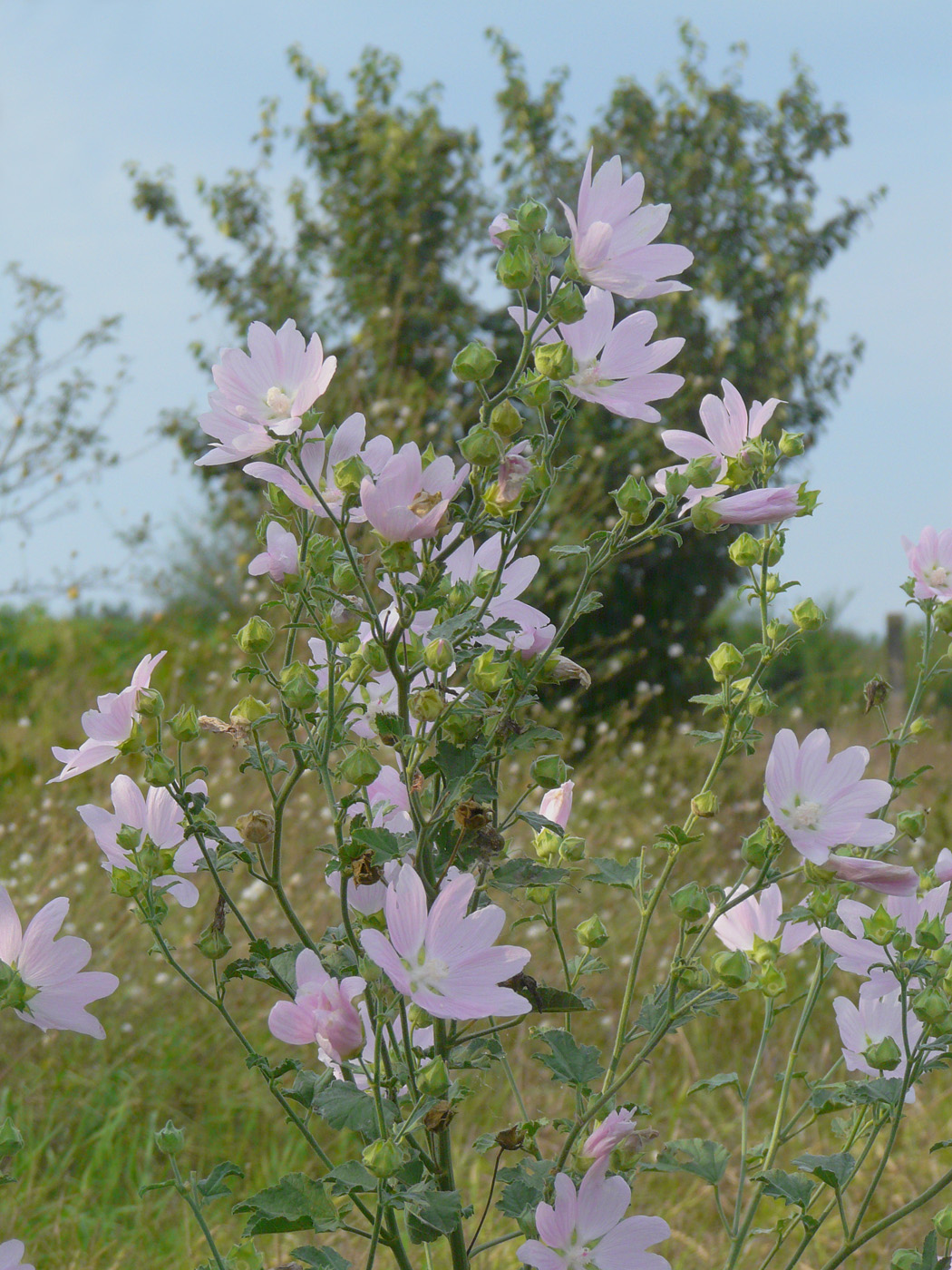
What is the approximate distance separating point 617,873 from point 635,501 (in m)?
0.33

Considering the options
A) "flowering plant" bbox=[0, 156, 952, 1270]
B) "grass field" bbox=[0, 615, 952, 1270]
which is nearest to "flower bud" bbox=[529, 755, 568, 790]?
"flowering plant" bbox=[0, 156, 952, 1270]

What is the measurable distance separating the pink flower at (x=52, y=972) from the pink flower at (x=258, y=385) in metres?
0.39

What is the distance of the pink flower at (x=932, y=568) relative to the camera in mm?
1271

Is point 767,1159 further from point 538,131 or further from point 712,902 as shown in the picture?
point 538,131

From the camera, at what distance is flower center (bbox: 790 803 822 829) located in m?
0.95

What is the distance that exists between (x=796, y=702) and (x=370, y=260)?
391cm

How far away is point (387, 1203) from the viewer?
84 centimetres

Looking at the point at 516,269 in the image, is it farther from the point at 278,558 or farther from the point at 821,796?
the point at 821,796

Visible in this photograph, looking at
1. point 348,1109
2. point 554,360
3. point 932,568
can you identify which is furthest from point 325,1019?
point 932,568

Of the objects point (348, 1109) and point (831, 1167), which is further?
point (831, 1167)

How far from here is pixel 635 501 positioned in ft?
2.98

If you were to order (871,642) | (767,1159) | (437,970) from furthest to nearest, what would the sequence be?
(871,642) → (767,1159) → (437,970)

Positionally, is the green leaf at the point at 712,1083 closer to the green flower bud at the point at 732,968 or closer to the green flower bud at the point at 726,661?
the green flower bud at the point at 732,968

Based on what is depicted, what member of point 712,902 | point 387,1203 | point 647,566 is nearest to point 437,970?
point 387,1203
